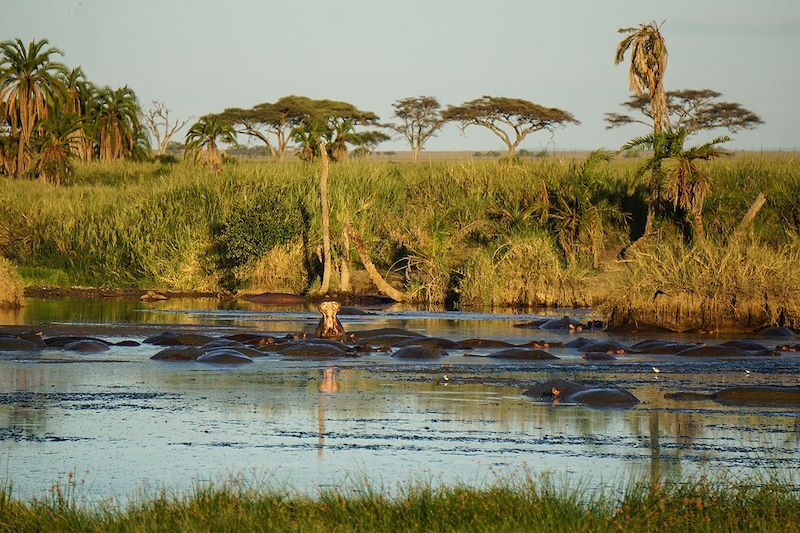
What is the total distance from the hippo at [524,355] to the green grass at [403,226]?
10.6m

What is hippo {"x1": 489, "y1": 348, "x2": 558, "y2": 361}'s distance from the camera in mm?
17734

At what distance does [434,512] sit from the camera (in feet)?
24.4

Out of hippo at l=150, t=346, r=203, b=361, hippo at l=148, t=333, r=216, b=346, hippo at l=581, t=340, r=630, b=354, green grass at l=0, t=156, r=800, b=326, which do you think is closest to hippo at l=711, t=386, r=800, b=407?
hippo at l=581, t=340, r=630, b=354

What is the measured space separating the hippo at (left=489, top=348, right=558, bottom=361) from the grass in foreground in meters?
9.56

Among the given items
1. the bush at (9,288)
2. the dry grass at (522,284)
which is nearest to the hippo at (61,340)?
the bush at (9,288)

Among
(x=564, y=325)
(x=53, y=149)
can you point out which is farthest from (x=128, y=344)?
(x=53, y=149)

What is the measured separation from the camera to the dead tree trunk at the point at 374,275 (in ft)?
98.9

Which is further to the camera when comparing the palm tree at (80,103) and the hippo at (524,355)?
the palm tree at (80,103)

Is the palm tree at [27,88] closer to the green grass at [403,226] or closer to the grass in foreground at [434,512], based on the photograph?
the green grass at [403,226]

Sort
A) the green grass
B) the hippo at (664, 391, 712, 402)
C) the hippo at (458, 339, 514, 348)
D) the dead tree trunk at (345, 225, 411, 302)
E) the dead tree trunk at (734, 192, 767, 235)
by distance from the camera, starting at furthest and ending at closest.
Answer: the dead tree trunk at (345, 225, 411, 302)
the green grass
the dead tree trunk at (734, 192, 767, 235)
the hippo at (458, 339, 514, 348)
the hippo at (664, 391, 712, 402)

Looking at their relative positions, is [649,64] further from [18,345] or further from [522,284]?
[18,345]

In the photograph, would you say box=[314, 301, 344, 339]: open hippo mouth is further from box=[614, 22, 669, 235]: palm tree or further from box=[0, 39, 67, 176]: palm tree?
box=[0, 39, 67, 176]: palm tree

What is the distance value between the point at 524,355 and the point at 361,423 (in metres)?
6.03

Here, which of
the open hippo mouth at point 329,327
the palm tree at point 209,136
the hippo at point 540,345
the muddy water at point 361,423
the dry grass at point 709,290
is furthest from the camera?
the palm tree at point 209,136
